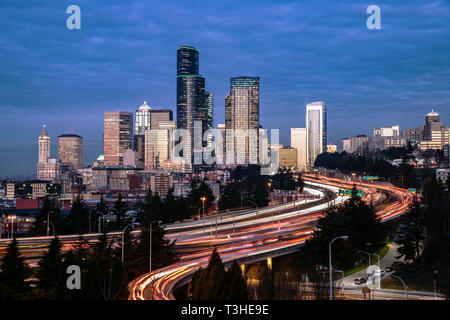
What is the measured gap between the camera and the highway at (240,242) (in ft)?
98.2

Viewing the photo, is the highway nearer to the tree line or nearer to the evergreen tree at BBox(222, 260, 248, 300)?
the tree line

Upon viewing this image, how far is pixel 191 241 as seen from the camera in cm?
4434

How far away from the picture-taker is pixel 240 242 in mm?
44500

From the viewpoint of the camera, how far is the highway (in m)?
29.9

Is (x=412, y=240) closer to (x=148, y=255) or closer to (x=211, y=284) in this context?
(x=148, y=255)

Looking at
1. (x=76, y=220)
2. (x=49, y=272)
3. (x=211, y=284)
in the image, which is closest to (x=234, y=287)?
(x=211, y=284)

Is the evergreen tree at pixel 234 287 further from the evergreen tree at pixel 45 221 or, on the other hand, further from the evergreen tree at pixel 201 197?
the evergreen tree at pixel 201 197

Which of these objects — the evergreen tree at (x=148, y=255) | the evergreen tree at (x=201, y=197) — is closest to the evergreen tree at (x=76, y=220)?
the evergreen tree at (x=201, y=197)

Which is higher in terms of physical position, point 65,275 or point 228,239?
point 65,275

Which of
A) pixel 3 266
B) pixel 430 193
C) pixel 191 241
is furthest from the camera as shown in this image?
pixel 430 193
